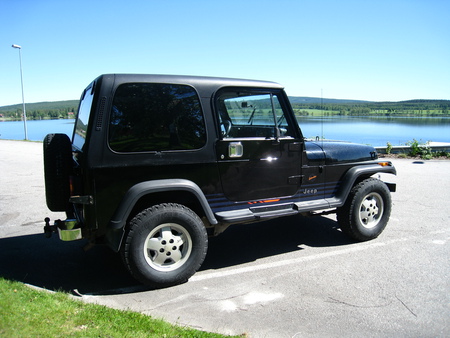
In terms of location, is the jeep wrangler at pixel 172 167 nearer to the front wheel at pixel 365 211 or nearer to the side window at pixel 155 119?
the side window at pixel 155 119

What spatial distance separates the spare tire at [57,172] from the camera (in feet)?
12.3

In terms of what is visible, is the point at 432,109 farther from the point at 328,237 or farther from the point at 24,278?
the point at 24,278

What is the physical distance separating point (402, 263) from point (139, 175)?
124 inches

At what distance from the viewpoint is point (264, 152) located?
4.20 m

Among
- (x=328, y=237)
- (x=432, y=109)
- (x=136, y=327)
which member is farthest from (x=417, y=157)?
(x=432, y=109)

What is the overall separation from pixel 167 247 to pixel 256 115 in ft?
5.99

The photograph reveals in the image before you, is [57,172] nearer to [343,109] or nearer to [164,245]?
[164,245]

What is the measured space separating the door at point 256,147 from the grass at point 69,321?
160cm

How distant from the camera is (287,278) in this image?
396 centimetres

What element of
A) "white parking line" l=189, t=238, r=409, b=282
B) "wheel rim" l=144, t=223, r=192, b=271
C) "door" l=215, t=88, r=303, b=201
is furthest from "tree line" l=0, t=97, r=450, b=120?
"wheel rim" l=144, t=223, r=192, b=271

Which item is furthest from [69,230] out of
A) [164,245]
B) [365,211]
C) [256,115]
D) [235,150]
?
[365,211]

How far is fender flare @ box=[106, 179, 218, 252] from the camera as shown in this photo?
3.45 metres

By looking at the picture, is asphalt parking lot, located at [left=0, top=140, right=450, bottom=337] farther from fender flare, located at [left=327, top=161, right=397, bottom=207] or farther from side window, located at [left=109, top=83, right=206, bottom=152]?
side window, located at [left=109, top=83, right=206, bottom=152]

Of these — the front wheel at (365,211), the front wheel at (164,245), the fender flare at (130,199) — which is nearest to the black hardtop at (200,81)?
the fender flare at (130,199)
